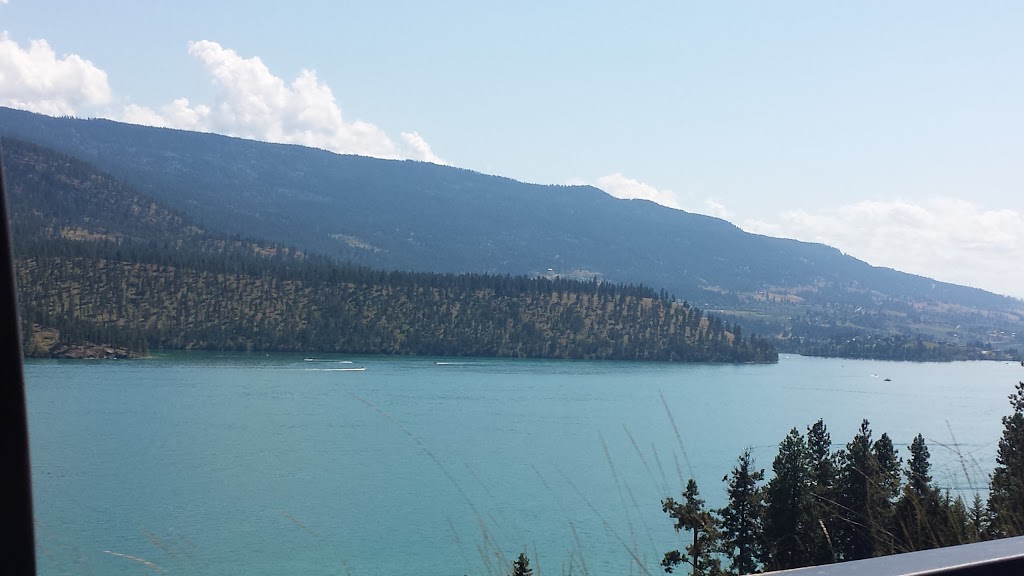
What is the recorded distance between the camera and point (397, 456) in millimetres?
40781

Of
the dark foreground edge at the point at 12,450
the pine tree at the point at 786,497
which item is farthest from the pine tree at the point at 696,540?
the dark foreground edge at the point at 12,450

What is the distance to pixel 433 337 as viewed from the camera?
10669 cm

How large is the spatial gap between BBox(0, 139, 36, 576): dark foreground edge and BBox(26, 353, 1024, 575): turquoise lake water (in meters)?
1.29

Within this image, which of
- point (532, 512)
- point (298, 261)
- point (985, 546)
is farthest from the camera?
point (298, 261)

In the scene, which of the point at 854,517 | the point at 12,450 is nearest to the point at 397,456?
the point at 854,517

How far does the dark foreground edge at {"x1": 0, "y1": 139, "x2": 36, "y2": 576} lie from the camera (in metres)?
0.99

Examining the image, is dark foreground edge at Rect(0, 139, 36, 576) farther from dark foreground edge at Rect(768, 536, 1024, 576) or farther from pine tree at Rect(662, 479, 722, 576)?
pine tree at Rect(662, 479, 722, 576)

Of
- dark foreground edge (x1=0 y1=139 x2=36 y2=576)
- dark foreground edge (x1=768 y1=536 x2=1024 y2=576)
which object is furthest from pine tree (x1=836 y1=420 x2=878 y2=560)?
dark foreground edge (x1=0 y1=139 x2=36 y2=576)

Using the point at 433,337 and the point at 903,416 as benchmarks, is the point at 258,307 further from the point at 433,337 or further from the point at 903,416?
the point at 903,416

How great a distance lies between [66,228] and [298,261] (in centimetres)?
3220

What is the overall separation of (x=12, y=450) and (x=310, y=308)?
106522mm

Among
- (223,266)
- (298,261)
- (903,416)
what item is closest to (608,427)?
(903,416)

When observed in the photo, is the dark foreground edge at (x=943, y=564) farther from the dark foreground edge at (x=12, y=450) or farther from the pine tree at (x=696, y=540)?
the pine tree at (x=696, y=540)

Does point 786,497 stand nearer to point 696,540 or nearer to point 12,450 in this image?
point 696,540
